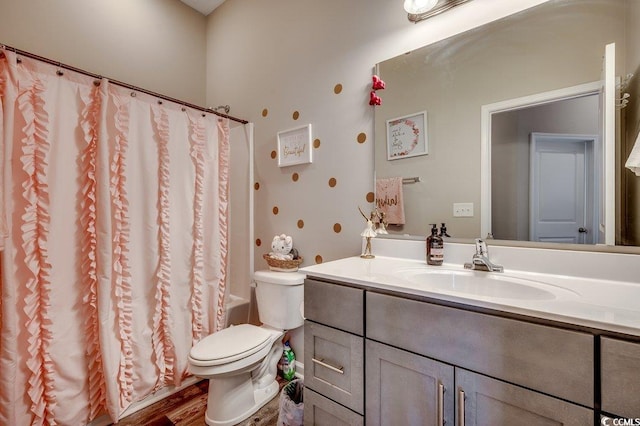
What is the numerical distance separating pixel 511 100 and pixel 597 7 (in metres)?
0.38

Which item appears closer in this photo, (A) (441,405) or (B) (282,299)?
(A) (441,405)

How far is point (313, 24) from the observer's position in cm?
189

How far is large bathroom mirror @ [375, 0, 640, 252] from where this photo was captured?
101cm

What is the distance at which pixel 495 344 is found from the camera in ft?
2.44

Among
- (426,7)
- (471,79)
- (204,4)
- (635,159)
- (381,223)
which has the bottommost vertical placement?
(381,223)

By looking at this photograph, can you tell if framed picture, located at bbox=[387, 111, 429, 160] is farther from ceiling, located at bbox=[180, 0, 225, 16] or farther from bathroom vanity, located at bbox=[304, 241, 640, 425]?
ceiling, located at bbox=[180, 0, 225, 16]

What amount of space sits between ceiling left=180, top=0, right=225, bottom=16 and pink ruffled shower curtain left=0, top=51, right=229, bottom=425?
1374mm

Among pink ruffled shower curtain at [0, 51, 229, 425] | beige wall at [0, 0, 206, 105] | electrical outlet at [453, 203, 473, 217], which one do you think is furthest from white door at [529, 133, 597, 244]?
beige wall at [0, 0, 206, 105]

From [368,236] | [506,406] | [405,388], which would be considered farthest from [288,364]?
[506,406]

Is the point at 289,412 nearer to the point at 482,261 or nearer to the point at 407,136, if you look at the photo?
the point at 482,261

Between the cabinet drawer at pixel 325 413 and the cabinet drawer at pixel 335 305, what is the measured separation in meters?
0.30

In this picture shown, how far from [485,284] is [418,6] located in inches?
51.9

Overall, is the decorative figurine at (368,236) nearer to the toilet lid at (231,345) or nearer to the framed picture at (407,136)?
the framed picture at (407,136)

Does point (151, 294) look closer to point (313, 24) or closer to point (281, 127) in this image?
point (281, 127)
